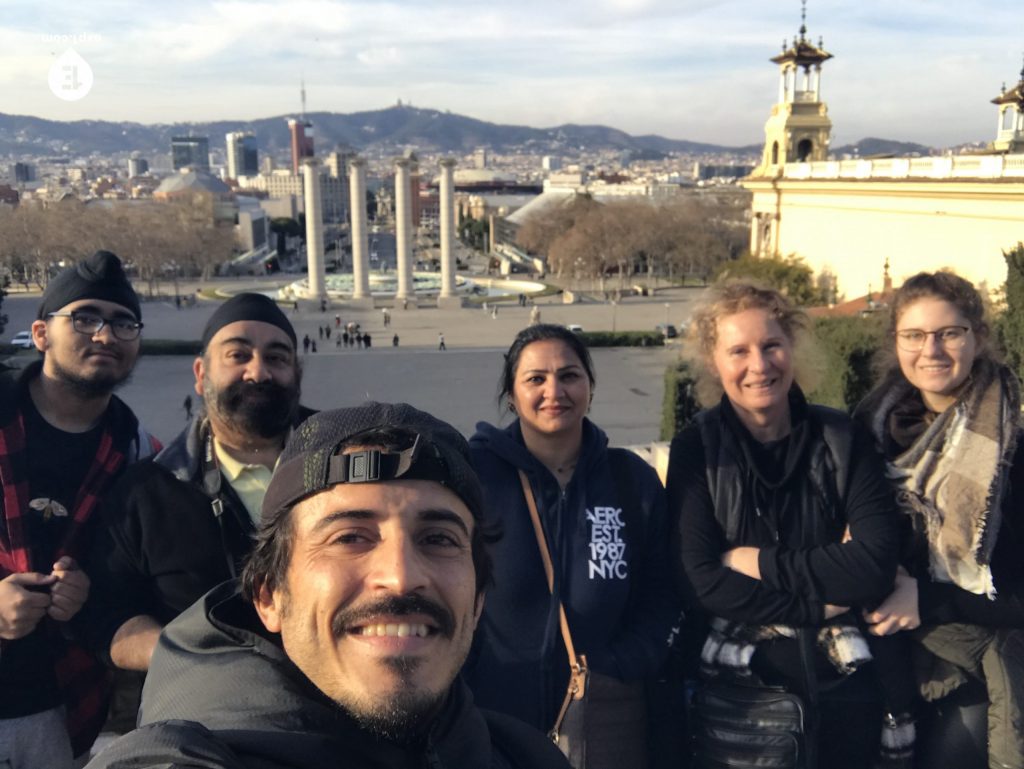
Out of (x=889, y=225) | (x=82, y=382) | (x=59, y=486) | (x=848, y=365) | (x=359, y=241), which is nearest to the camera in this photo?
(x=59, y=486)

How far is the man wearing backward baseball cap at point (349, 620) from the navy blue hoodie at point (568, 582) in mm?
1039

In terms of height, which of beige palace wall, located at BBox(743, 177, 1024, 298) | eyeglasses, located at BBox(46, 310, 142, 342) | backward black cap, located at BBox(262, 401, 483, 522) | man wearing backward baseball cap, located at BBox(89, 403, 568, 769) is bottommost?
man wearing backward baseball cap, located at BBox(89, 403, 568, 769)

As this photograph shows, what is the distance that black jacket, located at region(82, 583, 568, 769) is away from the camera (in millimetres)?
1129

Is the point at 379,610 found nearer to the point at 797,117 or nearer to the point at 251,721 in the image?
the point at 251,721

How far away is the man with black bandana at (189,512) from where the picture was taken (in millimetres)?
2471

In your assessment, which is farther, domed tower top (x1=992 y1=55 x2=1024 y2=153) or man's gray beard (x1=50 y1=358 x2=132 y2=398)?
domed tower top (x1=992 y1=55 x2=1024 y2=153)

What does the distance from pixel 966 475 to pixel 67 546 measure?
9.04 feet

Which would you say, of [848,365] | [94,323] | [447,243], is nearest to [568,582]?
[94,323]

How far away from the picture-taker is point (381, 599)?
136 centimetres

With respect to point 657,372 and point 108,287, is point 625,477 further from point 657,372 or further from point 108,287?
point 657,372

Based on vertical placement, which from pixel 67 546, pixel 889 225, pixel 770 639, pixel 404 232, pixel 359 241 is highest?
pixel 404 232

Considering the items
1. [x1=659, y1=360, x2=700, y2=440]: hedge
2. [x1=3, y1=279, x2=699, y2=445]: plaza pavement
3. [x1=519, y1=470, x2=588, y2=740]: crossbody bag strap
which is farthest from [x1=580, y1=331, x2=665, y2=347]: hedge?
[x1=519, y1=470, x2=588, y2=740]: crossbody bag strap

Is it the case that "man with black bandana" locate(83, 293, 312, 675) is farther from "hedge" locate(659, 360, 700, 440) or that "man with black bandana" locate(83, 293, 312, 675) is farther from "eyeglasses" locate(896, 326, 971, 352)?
"hedge" locate(659, 360, 700, 440)

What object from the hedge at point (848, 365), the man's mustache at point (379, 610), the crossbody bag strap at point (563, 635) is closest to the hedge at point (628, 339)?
the hedge at point (848, 365)
